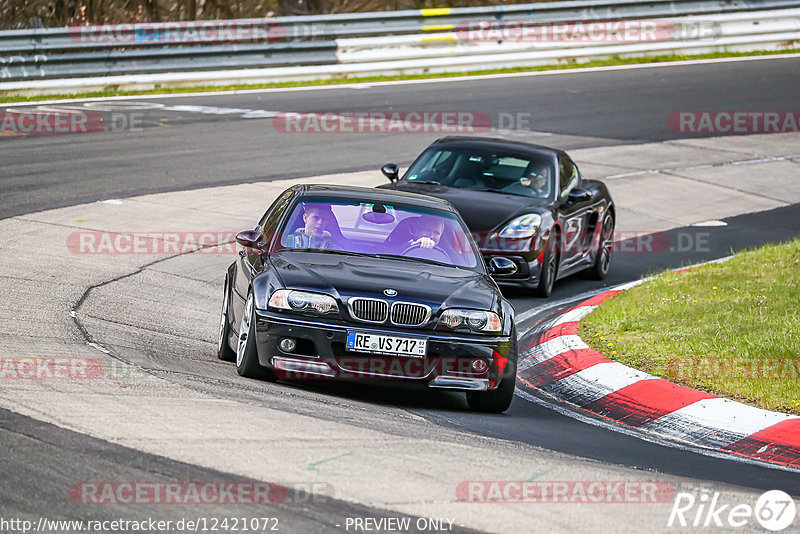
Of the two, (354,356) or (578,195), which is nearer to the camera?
(354,356)

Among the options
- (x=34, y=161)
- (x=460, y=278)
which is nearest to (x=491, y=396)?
(x=460, y=278)

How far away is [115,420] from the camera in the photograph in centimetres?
570

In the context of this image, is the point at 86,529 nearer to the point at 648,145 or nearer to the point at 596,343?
the point at 596,343

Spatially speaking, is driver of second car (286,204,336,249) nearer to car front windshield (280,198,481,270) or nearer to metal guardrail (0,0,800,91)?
car front windshield (280,198,481,270)

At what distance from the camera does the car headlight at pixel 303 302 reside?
23.9 feet

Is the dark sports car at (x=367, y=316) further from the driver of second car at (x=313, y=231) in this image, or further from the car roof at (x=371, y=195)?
the car roof at (x=371, y=195)

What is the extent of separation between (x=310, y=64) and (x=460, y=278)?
19652 mm

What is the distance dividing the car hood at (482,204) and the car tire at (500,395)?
14.0 feet

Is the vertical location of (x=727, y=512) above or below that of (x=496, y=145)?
below

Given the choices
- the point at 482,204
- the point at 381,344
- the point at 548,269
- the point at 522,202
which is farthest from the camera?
the point at 522,202

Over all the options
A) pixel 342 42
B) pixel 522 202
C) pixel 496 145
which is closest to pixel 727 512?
pixel 522 202

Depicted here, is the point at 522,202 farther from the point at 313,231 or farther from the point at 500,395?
the point at 500,395

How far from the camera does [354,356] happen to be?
721cm

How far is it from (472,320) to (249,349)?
142 centimetres
